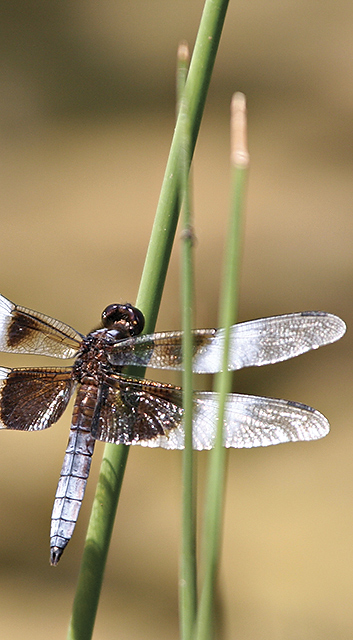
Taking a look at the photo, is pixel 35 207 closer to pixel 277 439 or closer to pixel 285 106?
pixel 285 106

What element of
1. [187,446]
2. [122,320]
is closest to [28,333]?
[122,320]

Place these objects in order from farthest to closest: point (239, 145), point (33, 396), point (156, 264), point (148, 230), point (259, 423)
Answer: point (148, 230), point (33, 396), point (259, 423), point (156, 264), point (239, 145)

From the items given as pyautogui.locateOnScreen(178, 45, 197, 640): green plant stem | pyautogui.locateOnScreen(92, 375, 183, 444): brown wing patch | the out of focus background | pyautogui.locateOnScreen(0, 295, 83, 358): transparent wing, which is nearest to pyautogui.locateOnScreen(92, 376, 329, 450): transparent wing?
pyautogui.locateOnScreen(92, 375, 183, 444): brown wing patch

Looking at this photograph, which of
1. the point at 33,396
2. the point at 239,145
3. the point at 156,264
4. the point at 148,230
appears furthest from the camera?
the point at 148,230

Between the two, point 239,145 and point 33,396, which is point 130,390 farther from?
point 239,145

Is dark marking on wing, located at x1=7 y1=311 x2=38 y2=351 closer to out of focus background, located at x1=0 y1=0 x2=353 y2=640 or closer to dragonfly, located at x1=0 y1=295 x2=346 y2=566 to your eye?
dragonfly, located at x1=0 y1=295 x2=346 y2=566

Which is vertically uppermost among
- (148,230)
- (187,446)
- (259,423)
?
(148,230)

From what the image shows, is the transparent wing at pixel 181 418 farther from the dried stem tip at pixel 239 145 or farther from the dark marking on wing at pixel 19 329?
the dried stem tip at pixel 239 145

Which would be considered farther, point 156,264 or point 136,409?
point 136,409
